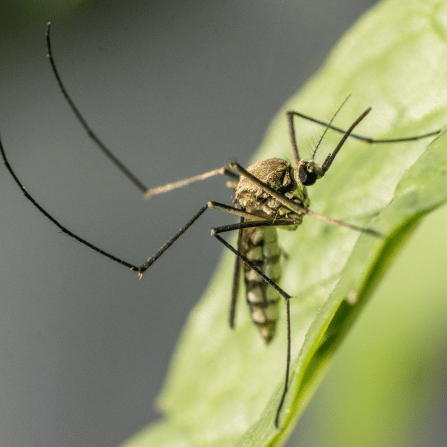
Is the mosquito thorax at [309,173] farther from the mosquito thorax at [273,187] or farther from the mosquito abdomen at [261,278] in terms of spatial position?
the mosquito abdomen at [261,278]

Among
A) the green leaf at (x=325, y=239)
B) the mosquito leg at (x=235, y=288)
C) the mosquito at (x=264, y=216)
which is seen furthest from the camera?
the mosquito leg at (x=235, y=288)

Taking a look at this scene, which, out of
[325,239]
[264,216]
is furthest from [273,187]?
[325,239]

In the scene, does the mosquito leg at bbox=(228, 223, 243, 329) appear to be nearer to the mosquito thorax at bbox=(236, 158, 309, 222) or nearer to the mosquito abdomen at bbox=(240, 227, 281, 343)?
the mosquito abdomen at bbox=(240, 227, 281, 343)

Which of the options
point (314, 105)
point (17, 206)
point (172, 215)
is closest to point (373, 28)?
point (314, 105)

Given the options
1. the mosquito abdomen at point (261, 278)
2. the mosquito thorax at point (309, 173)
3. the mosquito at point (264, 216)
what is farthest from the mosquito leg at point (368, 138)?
the mosquito abdomen at point (261, 278)

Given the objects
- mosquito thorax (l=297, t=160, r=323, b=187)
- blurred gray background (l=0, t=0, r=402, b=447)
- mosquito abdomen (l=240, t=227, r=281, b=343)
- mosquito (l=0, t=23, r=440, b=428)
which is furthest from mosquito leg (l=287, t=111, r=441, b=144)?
blurred gray background (l=0, t=0, r=402, b=447)

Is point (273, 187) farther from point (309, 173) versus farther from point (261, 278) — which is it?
point (261, 278)
